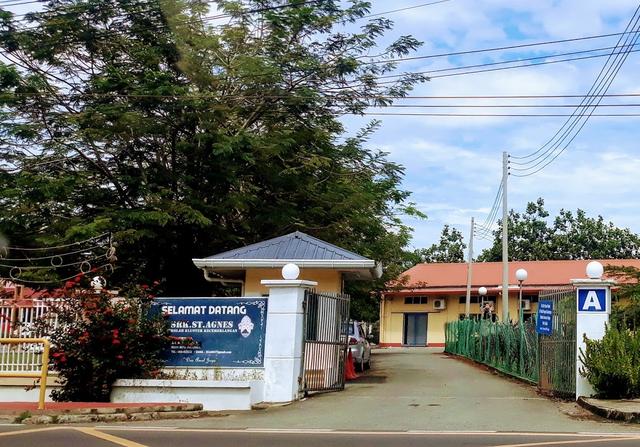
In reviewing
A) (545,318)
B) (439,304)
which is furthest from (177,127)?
(439,304)

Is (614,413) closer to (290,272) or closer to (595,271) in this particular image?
(595,271)

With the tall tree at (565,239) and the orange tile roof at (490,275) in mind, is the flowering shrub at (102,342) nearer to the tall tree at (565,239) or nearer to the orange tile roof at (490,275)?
the orange tile roof at (490,275)

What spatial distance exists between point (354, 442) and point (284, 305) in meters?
5.44

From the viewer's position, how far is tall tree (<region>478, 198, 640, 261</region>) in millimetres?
61250

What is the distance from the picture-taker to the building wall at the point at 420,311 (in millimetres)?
48344

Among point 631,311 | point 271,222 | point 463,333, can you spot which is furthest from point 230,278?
point 463,333

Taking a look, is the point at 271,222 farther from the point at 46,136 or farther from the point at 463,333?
the point at 463,333

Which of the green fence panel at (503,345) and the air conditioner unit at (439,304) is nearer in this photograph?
the green fence panel at (503,345)

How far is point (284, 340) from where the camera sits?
1509cm

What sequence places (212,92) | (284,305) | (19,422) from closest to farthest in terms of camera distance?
1. (19,422)
2. (284,305)
3. (212,92)

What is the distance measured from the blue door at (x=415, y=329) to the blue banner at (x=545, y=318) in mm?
32752

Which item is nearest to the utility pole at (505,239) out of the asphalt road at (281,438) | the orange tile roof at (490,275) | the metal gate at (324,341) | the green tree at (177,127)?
the orange tile roof at (490,275)

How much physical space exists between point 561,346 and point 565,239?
4839cm

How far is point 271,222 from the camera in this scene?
2270 cm
